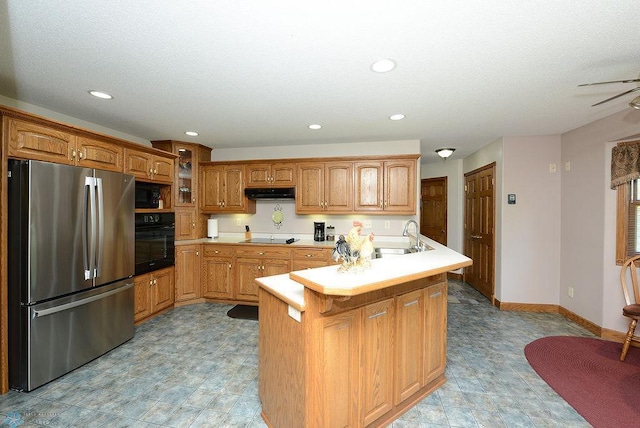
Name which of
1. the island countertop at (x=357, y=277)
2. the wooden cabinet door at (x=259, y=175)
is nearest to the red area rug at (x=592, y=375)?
the island countertop at (x=357, y=277)

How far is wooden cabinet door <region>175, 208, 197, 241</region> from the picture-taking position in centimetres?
409

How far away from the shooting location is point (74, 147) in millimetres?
2486

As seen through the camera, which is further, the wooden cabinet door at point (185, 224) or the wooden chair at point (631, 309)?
the wooden cabinet door at point (185, 224)

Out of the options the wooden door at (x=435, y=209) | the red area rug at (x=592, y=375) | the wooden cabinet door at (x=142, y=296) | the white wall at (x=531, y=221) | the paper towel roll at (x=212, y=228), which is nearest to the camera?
the red area rug at (x=592, y=375)

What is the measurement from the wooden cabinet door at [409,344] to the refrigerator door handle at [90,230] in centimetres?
270

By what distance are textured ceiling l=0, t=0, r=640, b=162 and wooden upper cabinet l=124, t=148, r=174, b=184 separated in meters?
0.45

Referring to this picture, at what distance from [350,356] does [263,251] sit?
8.64ft

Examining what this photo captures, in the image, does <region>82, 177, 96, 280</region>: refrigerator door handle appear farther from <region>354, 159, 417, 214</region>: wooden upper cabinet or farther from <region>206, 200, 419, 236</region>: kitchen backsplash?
<region>354, 159, 417, 214</region>: wooden upper cabinet

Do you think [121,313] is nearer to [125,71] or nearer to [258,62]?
[125,71]

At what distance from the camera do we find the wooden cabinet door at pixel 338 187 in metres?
4.07

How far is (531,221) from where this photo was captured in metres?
3.83

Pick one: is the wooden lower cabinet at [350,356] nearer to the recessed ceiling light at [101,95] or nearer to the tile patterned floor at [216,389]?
the tile patterned floor at [216,389]

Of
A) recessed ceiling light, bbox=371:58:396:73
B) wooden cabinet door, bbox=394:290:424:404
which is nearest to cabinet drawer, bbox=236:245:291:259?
wooden cabinet door, bbox=394:290:424:404

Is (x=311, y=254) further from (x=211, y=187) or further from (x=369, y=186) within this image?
(x=211, y=187)
